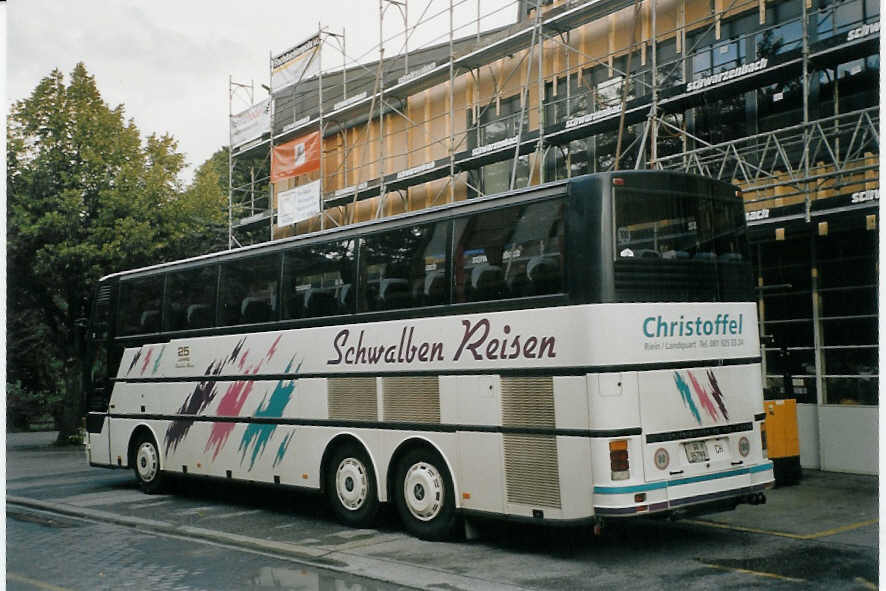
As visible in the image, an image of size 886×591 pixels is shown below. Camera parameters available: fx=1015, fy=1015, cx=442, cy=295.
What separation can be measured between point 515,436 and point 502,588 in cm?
173

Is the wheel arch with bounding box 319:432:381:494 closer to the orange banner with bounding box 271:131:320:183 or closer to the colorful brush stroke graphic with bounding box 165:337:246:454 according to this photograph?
the colorful brush stroke graphic with bounding box 165:337:246:454

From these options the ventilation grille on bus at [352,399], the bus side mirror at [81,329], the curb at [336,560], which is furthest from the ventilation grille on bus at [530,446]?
the bus side mirror at [81,329]

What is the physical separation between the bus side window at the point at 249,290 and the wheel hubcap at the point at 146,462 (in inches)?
112

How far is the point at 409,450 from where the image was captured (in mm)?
10555

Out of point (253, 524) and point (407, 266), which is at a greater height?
point (407, 266)

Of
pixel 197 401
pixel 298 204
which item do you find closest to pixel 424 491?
pixel 197 401

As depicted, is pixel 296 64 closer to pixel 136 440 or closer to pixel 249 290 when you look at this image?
pixel 136 440

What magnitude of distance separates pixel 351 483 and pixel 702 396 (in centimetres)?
413

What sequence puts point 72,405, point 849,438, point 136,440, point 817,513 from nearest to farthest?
point 817,513 → point 849,438 → point 136,440 → point 72,405

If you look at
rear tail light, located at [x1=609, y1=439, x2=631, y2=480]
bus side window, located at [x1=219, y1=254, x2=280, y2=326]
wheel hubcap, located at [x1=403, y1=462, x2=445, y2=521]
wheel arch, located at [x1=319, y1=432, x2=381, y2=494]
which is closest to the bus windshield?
rear tail light, located at [x1=609, y1=439, x2=631, y2=480]

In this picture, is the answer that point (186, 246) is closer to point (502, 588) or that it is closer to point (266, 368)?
point (266, 368)

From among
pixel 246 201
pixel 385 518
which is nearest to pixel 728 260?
pixel 385 518

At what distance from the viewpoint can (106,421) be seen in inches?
616

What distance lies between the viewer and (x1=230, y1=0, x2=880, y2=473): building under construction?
12953mm
